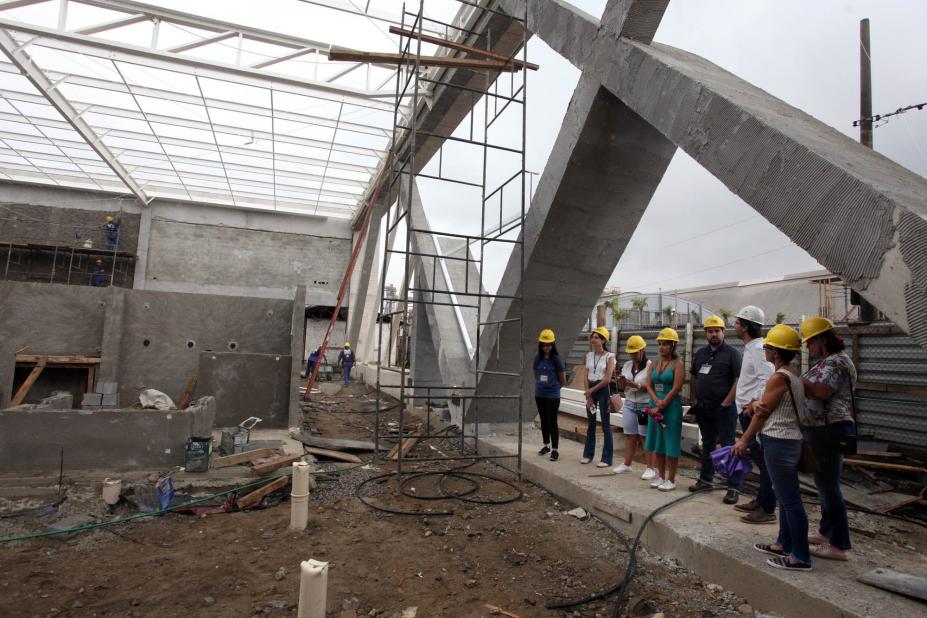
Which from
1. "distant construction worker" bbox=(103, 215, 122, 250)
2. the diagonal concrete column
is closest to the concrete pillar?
the diagonal concrete column

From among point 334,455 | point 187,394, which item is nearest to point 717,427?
point 334,455

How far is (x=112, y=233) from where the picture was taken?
22969 millimetres

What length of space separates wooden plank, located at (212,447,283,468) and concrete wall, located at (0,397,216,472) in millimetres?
459

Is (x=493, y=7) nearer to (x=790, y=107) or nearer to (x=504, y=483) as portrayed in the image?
(x=790, y=107)

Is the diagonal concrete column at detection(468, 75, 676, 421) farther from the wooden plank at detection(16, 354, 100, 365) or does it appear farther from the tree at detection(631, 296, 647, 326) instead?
the tree at detection(631, 296, 647, 326)


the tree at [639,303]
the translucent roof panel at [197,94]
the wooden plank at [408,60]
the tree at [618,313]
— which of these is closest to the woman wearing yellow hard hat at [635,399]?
the wooden plank at [408,60]

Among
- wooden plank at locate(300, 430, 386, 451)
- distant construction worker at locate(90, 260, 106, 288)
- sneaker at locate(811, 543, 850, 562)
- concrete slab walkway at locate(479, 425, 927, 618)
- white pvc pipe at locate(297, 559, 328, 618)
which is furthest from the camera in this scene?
distant construction worker at locate(90, 260, 106, 288)

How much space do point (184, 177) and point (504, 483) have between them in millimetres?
20452

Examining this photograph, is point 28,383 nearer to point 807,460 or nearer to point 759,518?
point 759,518

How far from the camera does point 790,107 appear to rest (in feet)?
14.4

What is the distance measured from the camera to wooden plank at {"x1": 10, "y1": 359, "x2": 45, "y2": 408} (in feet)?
25.4

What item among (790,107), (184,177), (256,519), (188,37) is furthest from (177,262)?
(790,107)

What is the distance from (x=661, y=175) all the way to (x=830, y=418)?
3.71 meters

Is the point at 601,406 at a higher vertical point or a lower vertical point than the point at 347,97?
lower
